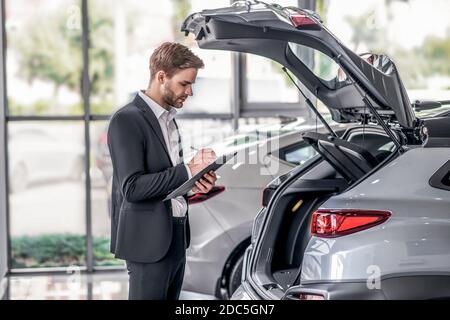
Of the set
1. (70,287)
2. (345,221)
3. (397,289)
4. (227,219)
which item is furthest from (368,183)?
(70,287)

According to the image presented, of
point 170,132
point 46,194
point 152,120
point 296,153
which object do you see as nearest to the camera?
point 152,120

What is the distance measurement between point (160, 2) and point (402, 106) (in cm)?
502

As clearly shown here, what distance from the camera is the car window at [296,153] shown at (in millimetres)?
5730

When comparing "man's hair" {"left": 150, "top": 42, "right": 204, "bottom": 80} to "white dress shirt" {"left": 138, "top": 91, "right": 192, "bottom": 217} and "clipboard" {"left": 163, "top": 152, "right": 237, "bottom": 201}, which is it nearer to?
"white dress shirt" {"left": 138, "top": 91, "right": 192, "bottom": 217}

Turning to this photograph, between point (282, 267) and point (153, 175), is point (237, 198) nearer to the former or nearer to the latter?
point (282, 267)

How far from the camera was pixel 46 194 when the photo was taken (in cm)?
796

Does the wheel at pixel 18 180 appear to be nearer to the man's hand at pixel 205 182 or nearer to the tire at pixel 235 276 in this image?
the tire at pixel 235 276

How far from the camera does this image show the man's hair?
3451 millimetres

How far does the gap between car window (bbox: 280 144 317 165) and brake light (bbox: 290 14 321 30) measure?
2523 millimetres

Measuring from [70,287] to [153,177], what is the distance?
14.2 ft

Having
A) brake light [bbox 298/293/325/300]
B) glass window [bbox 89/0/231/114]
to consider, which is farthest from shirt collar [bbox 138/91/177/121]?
glass window [bbox 89/0/231/114]

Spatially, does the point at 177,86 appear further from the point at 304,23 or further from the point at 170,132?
the point at 304,23
